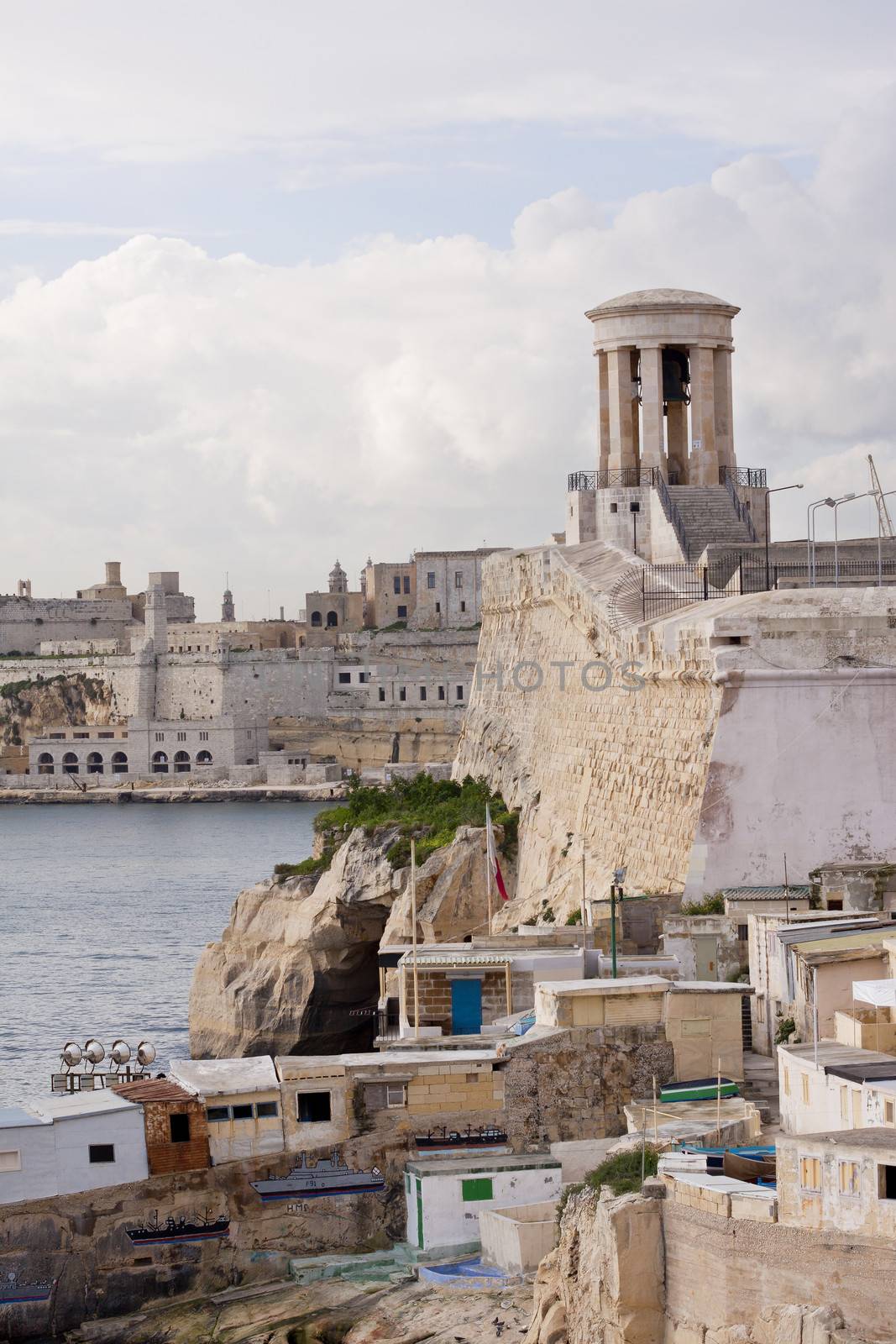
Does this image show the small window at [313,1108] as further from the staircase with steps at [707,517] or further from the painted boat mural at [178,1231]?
the staircase with steps at [707,517]

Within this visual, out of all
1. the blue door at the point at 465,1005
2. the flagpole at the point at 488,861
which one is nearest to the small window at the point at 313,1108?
the blue door at the point at 465,1005

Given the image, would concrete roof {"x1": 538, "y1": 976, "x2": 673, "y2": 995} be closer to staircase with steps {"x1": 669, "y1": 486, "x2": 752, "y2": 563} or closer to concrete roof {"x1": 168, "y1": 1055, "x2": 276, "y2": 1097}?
concrete roof {"x1": 168, "y1": 1055, "x2": 276, "y2": 1097}

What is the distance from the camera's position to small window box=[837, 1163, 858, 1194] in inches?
418

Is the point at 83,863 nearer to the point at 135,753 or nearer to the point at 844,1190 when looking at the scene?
the point at 135,753

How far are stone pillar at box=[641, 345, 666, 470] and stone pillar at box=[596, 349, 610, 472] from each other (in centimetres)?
48

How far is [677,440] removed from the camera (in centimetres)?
3072

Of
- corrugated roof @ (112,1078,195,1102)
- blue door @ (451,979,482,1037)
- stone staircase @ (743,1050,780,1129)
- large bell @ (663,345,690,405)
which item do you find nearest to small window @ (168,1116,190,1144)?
corrugated roof @ (112,1078,195,1102)

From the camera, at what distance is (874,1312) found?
406 inches

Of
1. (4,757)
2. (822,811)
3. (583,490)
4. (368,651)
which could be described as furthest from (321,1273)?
(4,757)

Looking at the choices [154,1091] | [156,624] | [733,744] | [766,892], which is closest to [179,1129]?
[154,1091]

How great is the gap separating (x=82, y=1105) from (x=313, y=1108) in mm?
1544

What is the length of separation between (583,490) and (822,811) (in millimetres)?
10150

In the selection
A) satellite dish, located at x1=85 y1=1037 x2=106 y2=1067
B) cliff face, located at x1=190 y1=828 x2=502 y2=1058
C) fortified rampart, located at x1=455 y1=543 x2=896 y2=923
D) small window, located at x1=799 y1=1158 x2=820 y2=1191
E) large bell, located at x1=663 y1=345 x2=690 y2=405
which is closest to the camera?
small window, located at x1=799 y1=1158 x2=820 y2=1191

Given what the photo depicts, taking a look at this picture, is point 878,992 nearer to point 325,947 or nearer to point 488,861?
point 488,861
